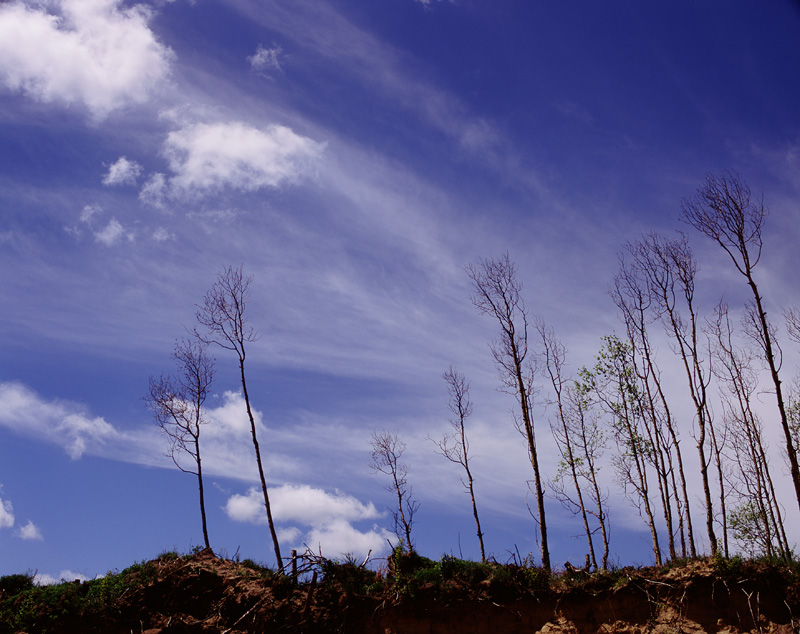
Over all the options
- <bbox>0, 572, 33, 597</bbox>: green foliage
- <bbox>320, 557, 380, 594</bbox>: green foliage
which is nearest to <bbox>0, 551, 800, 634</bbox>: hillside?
<bbox>320, 557, 380, 594</bbox>: green foliage

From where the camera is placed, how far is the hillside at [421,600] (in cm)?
1276

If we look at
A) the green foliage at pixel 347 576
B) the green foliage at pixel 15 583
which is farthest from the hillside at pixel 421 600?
the green foliage at pixel 15 583

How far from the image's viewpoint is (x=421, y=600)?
14062 millimetres

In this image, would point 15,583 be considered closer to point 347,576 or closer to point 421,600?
point 347,576

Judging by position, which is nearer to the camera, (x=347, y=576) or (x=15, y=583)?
(x=347, y=576)

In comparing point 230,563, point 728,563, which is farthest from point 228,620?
point 728,563

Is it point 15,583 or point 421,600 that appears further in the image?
point 15,583

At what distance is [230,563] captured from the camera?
15883mm

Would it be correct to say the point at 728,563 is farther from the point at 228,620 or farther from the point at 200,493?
the point at 200,493

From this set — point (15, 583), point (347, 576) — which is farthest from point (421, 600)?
point (15, 583)

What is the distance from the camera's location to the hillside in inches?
502

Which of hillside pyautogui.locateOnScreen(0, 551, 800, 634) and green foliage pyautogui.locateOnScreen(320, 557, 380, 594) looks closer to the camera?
hillside pyautogui.locateOnScreen(0, 551, 800, 634)

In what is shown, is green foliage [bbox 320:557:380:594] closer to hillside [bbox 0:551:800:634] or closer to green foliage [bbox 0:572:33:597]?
hillside [bbox 0:551:800:634]

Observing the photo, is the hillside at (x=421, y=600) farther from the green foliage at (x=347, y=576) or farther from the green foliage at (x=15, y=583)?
the green foliage at (x=15, y=583)
